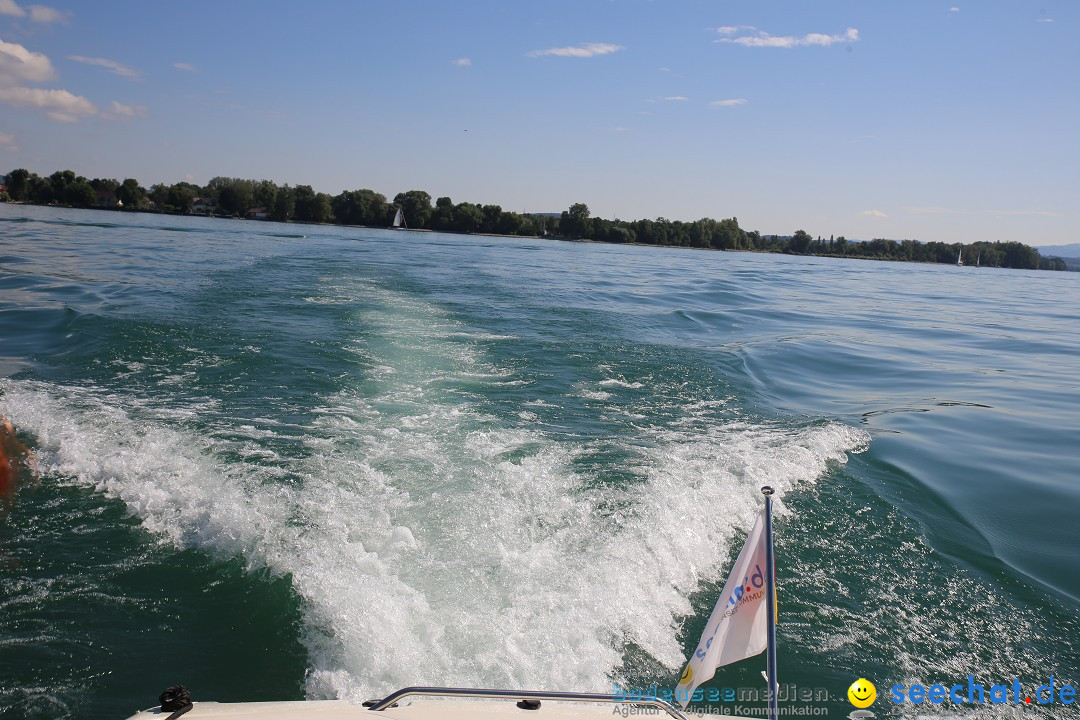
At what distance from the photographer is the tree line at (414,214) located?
279 ft

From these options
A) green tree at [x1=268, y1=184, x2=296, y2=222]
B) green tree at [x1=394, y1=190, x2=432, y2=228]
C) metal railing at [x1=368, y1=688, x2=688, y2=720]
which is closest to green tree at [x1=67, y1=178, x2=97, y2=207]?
green tree at [x1=268, y1=184, x2=296, y2=222]

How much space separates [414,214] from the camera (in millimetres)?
91562

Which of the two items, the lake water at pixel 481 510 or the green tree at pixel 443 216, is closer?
the lake water at pixel 481 510

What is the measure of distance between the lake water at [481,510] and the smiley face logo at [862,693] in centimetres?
9

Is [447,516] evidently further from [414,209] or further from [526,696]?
[414,209]

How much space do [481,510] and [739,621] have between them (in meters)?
3.54

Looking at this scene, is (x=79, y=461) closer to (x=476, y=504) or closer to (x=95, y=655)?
(x=95, y=655)

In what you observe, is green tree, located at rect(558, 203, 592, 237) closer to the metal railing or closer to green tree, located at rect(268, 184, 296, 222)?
green tree, located at rect(268, 184, 296, 222)

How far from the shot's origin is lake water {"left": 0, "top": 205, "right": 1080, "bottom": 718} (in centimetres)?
432

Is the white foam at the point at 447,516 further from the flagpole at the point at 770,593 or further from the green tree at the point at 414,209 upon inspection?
the green tree at the point at 414,209

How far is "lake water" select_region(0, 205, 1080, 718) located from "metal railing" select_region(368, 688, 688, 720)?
3.41 ft

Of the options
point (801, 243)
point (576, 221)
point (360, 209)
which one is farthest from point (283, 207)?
point (801, 243)

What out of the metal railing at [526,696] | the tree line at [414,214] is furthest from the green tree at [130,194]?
the metal railing at [526,696]

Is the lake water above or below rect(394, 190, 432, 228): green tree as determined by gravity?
below
